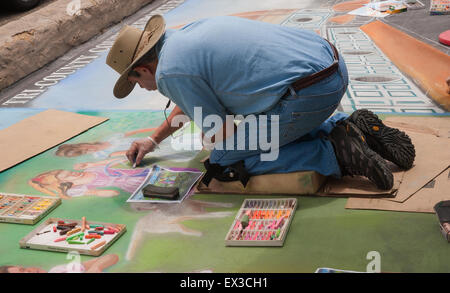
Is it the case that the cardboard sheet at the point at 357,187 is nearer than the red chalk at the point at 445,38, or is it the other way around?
the cardboard sheet at the point at 357,187

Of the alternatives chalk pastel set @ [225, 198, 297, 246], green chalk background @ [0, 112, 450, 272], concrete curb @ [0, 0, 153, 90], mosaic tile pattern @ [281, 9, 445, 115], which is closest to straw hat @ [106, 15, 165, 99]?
green chalk background @ [0, 112, 450, 272]

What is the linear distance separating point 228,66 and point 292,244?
83 cm

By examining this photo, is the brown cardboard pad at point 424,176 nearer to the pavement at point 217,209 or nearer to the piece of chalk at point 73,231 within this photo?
the pavement at point 217,209

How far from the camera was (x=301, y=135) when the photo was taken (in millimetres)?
2545

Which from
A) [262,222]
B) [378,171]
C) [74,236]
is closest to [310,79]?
[378,171]

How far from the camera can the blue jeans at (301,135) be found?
2.40 m

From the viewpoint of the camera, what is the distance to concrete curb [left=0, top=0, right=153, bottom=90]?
16.0 feet

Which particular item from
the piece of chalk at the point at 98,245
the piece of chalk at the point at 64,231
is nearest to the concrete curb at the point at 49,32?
the piece of chalk at the point at 64,231

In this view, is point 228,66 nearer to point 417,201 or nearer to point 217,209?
point 217,209

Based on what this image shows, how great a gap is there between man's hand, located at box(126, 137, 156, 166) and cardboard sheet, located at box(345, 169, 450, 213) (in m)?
1.23

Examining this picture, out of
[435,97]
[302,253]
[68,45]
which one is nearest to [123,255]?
[302,253]

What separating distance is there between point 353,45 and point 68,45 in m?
2.97

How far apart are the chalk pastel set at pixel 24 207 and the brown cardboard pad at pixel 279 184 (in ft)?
2.66

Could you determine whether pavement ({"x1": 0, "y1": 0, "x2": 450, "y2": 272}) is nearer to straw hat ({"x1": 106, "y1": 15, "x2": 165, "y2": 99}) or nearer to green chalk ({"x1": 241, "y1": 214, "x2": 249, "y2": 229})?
green chalk ({"x1": 241, "y1": 214, "x2": 249, "y2": 229})
